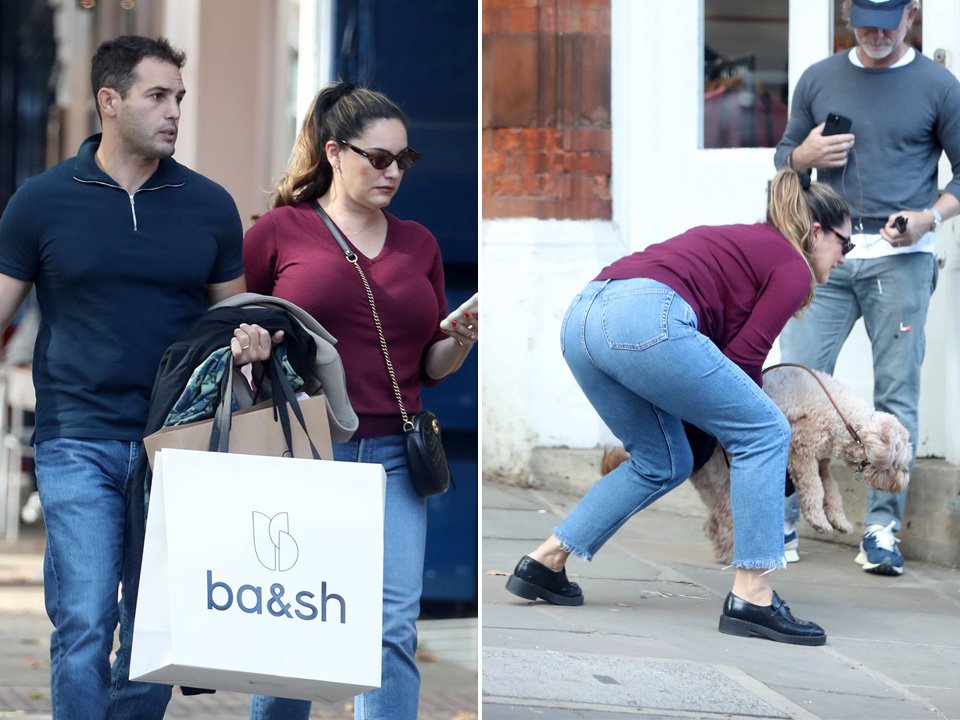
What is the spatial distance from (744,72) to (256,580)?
4.46 metres

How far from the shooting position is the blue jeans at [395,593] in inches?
129

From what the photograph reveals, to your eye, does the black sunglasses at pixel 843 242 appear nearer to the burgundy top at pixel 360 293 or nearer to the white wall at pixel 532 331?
the burgundy top at pixel 360 293

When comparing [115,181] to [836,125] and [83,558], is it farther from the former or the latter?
[836,125]

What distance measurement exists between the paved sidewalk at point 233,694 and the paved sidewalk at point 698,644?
25 cm

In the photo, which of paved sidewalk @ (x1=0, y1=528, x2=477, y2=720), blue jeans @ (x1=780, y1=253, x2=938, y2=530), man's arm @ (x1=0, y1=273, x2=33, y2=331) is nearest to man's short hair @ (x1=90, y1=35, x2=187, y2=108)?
man's arm @ (x1=0, y1=273, x2=33, y2=331)

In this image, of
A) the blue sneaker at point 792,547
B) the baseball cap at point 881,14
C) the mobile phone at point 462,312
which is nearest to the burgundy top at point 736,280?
the mobile phone at point 462,312

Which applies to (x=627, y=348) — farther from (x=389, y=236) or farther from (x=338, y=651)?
(x=338, y=651)

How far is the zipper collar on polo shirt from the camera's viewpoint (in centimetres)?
323

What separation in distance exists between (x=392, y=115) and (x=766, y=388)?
210 centimetres

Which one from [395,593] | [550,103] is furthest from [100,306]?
[550,103]

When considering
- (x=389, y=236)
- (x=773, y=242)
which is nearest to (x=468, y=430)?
(x=773, y=242)

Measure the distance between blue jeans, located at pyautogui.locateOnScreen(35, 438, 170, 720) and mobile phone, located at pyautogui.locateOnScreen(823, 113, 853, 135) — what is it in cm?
317

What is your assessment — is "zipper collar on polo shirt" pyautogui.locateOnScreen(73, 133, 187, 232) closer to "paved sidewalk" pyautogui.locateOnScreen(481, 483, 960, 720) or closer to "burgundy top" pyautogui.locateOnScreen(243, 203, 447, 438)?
"burgundy top" pyautogui.locateOnScreen(243, 203, 447, 438)

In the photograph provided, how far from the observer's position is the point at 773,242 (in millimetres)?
4492
